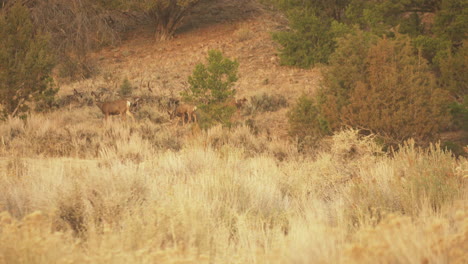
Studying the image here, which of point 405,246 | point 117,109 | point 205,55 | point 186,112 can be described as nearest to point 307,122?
point 186,112

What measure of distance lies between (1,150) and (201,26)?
2269 centimetres

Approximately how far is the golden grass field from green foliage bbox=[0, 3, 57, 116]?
2.36m

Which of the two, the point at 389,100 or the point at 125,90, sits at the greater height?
the point at 389,100

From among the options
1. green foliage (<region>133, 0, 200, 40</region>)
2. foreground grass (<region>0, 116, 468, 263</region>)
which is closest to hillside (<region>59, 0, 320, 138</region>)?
green foliage (<region>133, 0, 200, 40</region>)

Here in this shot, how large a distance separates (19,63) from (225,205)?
10.7 metres

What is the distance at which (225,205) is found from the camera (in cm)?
443

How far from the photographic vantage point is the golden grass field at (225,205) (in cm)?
270

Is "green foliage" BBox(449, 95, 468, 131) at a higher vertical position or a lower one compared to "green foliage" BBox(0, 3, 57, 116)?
lower

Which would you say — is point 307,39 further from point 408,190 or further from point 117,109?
point 408,190

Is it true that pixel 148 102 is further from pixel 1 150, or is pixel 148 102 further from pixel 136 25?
pixel 136 25

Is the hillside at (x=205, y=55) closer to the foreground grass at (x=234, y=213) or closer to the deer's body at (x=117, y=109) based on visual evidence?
the deer's body at (x=117, y=109)

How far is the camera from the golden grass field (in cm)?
270

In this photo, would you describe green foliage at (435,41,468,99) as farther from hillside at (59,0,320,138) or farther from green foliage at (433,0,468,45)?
hillside at (59,0,320,138)

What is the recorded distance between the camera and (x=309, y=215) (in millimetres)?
3961
